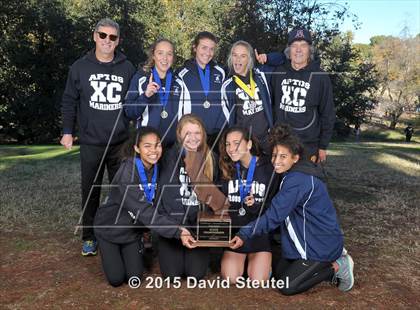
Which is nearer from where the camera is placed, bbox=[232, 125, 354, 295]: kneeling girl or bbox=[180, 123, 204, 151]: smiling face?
bbox=[232, 125, 354, 295]: kneeling girl

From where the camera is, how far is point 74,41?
27109mm

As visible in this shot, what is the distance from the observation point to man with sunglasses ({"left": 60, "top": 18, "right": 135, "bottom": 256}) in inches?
201

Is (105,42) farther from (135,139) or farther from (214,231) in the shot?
(214,231)

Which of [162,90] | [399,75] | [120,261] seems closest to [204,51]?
[162,90]

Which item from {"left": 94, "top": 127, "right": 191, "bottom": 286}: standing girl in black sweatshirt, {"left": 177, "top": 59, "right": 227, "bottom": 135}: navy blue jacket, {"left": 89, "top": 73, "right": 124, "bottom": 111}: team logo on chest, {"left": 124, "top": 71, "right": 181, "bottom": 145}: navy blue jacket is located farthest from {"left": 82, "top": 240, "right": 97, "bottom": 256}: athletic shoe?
{"left": 177, "top": 59, "right": 227, "bottom": 135}: navy blue jacket

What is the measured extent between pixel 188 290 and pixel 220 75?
247 cm

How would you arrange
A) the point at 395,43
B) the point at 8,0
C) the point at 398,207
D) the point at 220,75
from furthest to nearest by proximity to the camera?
the point at 395,43 < the point at 8,0 < the point at 398,207 < the point at 220,75

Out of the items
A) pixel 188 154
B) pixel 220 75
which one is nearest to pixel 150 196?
pixel 188 154

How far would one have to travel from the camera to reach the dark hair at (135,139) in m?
4.59

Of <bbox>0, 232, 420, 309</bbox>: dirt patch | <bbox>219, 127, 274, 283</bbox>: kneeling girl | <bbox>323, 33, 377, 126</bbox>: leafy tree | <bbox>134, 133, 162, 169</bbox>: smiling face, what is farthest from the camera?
<bbox>323, 33, 377, 126</bbox>: leafy tree

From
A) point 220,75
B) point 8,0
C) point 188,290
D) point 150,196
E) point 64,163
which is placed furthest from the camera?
point 8,0

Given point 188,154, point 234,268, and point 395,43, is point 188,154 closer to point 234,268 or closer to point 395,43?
point 234,268

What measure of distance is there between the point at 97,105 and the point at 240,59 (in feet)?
5.65

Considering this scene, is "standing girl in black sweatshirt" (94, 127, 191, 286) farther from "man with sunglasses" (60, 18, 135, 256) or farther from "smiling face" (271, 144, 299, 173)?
"smiling face" (271, 144, 299, 173)
